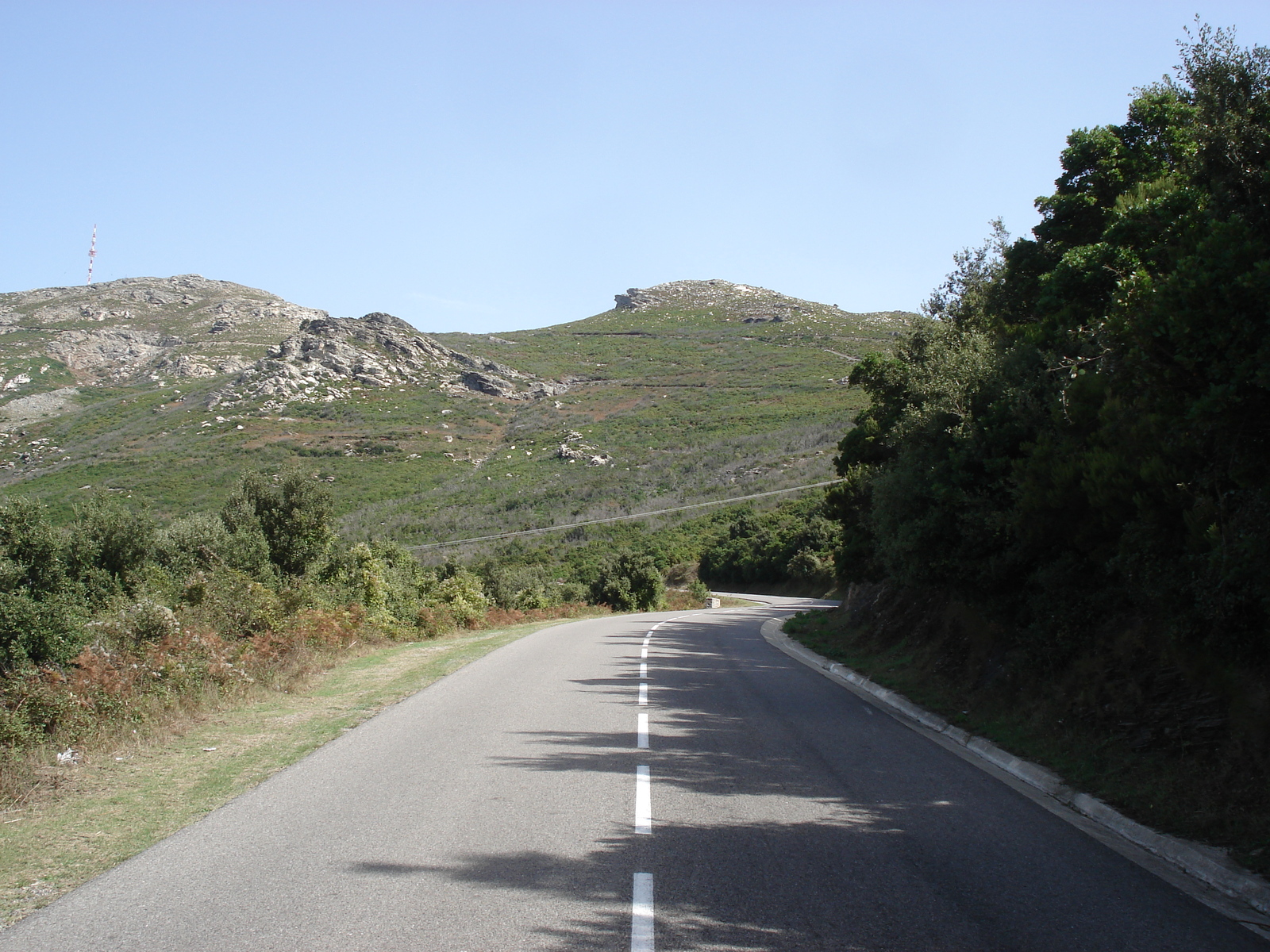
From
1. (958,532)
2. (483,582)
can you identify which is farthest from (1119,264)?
(483,582)

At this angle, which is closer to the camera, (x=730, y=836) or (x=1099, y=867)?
(x=1099, y=867)

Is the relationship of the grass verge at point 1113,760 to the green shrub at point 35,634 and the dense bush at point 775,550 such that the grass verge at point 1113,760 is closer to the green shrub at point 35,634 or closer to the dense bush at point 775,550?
the green shrub at point 35,634

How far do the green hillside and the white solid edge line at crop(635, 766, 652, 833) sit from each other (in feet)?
58.3

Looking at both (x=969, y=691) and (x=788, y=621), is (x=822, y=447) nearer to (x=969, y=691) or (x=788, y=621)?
(x=788, y=621)

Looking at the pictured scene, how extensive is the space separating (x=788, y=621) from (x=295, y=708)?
16414mm

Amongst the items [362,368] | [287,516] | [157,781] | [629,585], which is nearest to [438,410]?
[362,368]

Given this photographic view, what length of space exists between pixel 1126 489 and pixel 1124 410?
779 mm

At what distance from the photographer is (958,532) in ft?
36.0

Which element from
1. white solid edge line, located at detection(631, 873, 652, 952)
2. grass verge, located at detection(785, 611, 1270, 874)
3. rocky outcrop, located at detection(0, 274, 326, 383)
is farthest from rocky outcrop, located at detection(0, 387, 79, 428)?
white solid edge line, located at detection(631, 873, 652, 952)

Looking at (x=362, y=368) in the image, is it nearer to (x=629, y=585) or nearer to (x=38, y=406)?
(x=38, y=406)

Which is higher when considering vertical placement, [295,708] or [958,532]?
[958,532]

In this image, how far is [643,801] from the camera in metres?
6.44

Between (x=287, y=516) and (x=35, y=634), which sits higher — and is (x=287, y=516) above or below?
above

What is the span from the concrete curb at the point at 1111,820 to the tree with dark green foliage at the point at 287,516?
1501 cm
